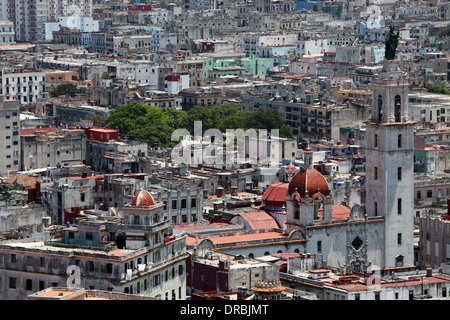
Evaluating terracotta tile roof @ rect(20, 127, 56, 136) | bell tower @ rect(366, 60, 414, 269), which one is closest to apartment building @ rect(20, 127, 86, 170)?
terracotta tile roof @ rect(20, 127, 56, 136)

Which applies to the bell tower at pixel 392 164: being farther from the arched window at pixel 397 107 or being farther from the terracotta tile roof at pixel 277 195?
the terracotta tile roof at pixel 277 195

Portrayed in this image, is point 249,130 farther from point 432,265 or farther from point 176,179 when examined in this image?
point 432,265

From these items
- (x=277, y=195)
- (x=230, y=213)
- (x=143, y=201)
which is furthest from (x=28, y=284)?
(x=230, y=213)

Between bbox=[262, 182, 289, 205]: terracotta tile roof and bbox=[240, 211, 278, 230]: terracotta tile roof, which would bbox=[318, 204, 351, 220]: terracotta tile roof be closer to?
bbox=[262, 182, 289, 205]: terracotta tile roof

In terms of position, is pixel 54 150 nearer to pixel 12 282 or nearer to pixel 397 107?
pixel 397 107

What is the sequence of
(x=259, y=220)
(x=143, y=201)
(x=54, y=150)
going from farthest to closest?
(x=54, y=150) < (x=259, y=220) < (x=143, y=201)
